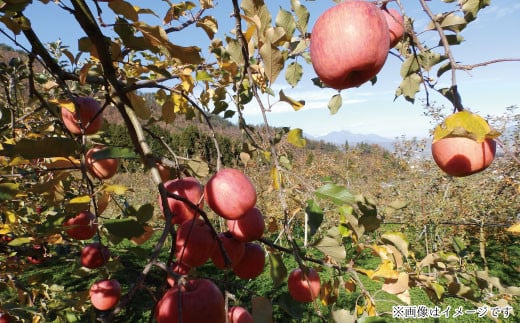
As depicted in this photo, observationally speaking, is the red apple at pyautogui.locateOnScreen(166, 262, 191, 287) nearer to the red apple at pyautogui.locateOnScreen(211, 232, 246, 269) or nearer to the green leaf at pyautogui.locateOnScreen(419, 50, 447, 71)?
the red apple at pyautogui.locateOnScreen(211, 232, 246, 269)

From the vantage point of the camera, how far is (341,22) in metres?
0.69

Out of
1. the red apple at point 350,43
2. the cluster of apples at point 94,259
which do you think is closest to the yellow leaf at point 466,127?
the red apple at point 350,43

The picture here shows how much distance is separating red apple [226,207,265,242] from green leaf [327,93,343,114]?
389mm

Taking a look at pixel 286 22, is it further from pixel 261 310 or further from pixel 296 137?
pixel 261 310

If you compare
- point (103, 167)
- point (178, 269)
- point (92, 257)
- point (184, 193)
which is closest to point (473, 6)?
point (184, 193)

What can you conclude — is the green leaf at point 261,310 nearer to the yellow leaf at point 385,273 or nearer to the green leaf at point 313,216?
the green leaf at point 313,216

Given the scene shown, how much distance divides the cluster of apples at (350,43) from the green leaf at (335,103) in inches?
9.4

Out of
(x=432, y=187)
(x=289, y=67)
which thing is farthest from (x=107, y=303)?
(x=432, y=187)

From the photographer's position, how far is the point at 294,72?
103 centimetres

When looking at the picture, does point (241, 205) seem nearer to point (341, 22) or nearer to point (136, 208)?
point (136, 208)

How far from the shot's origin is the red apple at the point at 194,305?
23.8 inches

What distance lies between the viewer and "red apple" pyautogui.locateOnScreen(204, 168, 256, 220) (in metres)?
0.83

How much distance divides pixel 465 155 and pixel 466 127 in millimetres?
432

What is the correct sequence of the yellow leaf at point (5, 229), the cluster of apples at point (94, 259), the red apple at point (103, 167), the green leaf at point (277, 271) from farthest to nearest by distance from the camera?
the yellow leaf at point (5, 229) → the cluster of apples at point (94, 259) → the red apple at point (103, 167) → the green leaf at point (277, 271)
